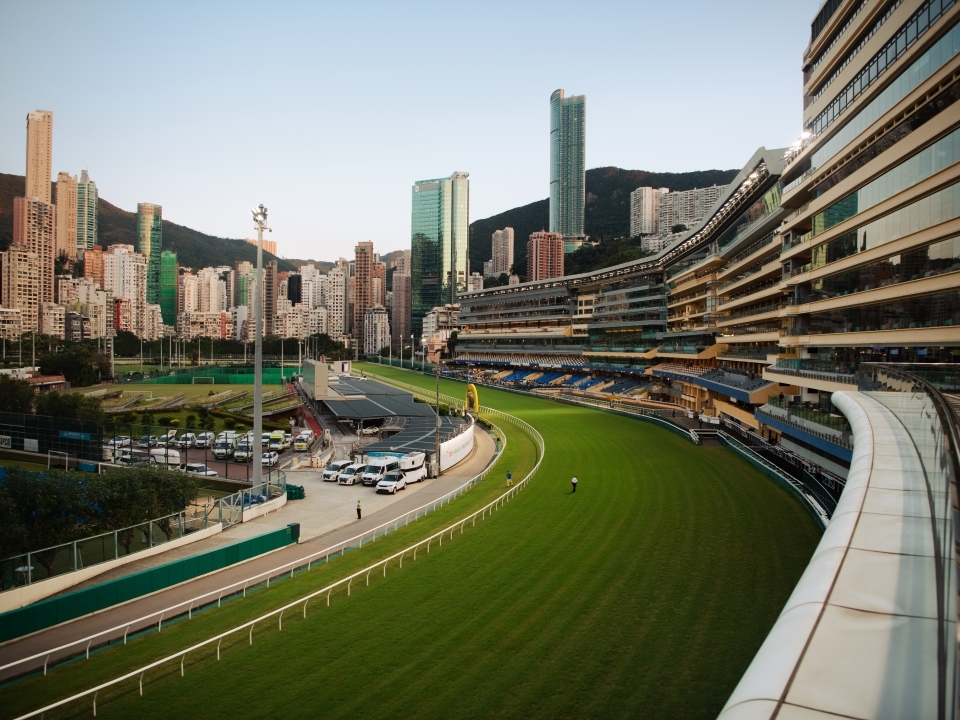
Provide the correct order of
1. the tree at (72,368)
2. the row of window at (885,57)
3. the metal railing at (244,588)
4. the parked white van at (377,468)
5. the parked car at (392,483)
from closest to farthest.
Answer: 1. the metal railing at (244,588)
2. the row of window at (885,57)
3. the parked car at (392,483)
4. the parked white van at (377,468)
5. the tree at (72,368)

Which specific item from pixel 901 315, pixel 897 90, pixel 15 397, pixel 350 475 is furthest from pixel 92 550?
pixel 15 397

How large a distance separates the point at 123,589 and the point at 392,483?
1489 centimetres

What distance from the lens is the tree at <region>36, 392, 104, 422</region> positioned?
1620 inches

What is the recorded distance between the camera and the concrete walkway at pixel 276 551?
14188mm

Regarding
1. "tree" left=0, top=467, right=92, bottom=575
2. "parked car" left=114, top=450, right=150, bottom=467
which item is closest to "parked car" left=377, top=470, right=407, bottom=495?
"parked car" left=114, top=450, right=150, bottom=467

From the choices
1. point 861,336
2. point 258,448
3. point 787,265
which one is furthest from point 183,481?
point 787,265

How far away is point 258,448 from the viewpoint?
83.9 feet

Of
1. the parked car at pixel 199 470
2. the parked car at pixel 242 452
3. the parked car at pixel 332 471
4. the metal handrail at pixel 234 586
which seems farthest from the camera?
the parked car at pixel 242 452

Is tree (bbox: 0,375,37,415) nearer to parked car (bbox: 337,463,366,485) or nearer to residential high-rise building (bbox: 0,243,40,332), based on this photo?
parked car (bbox: 337,463,366,485)

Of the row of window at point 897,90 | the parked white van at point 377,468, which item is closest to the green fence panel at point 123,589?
the parked white van at point 377,468

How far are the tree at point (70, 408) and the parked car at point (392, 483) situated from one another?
2191 centimetres

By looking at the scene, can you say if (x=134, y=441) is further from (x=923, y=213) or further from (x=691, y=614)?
(x=923, y=213)

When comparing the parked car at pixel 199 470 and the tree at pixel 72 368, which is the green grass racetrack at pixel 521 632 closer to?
the parked car at pixel 199 470

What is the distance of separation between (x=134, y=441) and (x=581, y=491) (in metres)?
25.7
